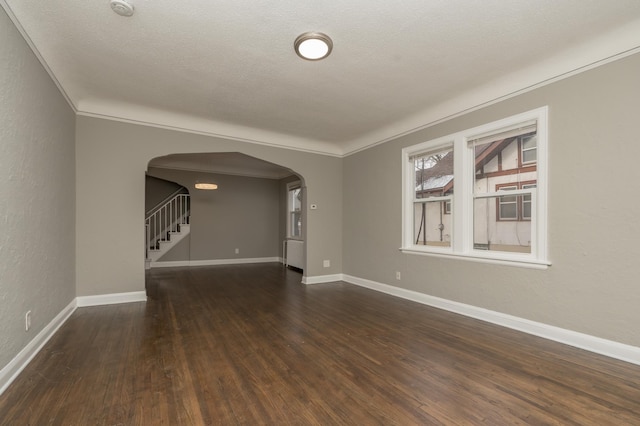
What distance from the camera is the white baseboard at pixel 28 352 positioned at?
→ 2.08 metres

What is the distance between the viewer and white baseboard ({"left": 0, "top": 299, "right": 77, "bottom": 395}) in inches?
81.8

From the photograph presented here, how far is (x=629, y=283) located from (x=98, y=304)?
5.83 m

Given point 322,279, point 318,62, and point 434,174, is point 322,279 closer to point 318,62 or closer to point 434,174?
point 434,174

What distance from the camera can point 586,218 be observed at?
2.77 metres

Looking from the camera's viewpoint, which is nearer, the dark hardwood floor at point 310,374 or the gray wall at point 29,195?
the dark hardwood floor at point 310,374

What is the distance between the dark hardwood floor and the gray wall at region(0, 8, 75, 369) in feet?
1.39

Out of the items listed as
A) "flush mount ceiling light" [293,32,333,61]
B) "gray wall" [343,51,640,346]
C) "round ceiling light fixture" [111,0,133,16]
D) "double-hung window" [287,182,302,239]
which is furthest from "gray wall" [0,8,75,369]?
"double-hung window" [287,182,302,239]

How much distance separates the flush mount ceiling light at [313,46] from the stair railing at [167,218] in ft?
21.6

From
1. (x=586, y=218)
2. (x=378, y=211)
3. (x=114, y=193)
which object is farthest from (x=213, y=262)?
(x=586, y=218)

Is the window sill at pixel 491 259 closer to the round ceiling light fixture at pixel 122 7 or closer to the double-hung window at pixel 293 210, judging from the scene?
the round ceiling light fixture at pixel 122 7

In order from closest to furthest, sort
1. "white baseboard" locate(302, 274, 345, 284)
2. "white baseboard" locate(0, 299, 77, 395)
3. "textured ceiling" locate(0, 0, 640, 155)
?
"white baseboard" locate(0, 299, 77, 395)
"textured ceiling" locate(0, 0, 640, 155)
"white baseboard" locate(302, 274, 345, 284)

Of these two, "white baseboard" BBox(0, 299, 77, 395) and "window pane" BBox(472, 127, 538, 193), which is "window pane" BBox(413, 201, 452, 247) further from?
"white baseboard" BBox(0, 299, 77, 395)

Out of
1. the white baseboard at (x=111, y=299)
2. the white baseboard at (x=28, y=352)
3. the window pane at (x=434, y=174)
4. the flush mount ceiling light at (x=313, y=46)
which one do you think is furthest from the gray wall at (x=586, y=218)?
the white baseboard at (x=111, y=299)

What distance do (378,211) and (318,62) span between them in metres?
2.78
